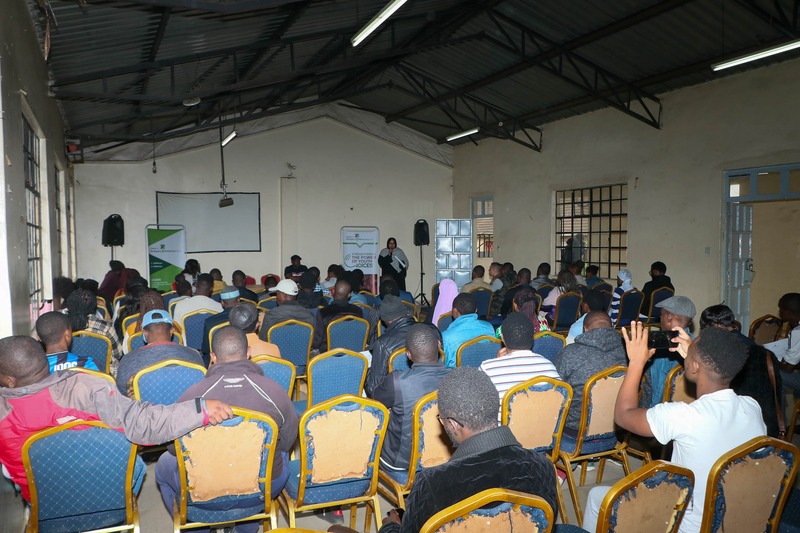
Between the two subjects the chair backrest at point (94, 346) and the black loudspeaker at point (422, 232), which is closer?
the chair backrest at point (94, 346)

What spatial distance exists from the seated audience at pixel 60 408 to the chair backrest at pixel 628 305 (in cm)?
641

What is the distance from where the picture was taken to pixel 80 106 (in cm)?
926

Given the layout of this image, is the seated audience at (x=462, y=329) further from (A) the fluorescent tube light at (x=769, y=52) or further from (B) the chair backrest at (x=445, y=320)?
(A) the fluorescent tube light at (x=769, y=52)

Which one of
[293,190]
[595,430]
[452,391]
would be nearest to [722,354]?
[452,391]

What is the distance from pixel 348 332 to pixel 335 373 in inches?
64.3

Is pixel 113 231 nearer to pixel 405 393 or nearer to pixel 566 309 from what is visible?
pixel 566 309

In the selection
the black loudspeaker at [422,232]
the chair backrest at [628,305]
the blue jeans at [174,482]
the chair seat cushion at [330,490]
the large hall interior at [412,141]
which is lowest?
the chair seat cushion at [330,490]

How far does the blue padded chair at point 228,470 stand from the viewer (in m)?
2.39

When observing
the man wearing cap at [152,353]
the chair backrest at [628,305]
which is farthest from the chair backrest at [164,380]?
the chair backrest at [628,305]

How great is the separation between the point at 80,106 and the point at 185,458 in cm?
A: 865

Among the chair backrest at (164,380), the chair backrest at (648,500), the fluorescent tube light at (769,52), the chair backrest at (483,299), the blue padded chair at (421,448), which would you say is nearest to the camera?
the chair backrest at (648,500)

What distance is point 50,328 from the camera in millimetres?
3316

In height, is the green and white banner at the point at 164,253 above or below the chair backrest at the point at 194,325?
above

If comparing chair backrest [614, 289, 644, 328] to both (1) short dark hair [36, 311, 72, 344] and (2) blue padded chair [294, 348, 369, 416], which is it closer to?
(2) blue padded chair [294, 348, 369, 416]
